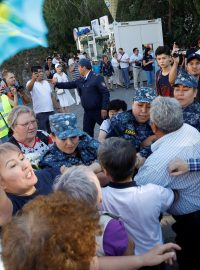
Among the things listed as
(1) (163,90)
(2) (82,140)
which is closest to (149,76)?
(1) (163,90)

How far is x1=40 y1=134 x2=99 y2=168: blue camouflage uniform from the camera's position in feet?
8.90

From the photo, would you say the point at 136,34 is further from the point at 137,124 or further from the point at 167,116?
the point at 167,116

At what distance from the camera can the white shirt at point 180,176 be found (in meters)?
2.23

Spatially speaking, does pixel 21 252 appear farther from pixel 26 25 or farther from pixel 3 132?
pixel 3 132

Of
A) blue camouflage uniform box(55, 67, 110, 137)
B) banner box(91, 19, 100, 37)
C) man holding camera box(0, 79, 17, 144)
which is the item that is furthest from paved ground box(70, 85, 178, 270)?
banner box(91, 19, 100, 37)

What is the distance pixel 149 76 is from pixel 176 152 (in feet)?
35.3

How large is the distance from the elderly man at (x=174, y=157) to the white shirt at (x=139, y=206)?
16 centimetres

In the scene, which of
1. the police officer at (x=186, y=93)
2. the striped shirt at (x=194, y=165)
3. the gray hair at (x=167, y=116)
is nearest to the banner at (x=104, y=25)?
the police officer at (x=186, y=93)

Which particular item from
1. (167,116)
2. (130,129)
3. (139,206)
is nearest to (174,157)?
(167,116)

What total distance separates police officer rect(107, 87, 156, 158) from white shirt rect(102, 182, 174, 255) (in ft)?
2.83

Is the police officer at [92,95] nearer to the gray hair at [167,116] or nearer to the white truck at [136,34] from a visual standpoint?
the gray hair at [167,116]

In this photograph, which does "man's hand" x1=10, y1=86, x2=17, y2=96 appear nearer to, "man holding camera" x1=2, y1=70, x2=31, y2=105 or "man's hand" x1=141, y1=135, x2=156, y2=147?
"man holding camera" x1=2, y1=70, x2=31, y2=105

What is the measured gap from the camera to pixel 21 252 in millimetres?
1116

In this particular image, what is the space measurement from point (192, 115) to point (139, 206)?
3.81 ft
